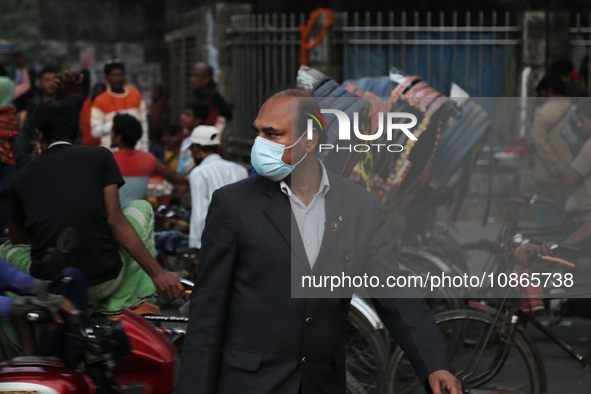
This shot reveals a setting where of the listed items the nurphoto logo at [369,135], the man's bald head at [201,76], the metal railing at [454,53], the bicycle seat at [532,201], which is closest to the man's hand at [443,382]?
the nurphoto logo at [369,135]

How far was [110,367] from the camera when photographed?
3564 millimetres

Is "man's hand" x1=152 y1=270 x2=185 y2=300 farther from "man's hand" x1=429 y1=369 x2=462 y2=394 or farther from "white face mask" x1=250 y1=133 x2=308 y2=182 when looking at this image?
"man's hand" x1=429 y1=369 x2=462 y2=394

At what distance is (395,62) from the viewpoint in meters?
10.8

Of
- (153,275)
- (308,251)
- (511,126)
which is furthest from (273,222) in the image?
(511,126)

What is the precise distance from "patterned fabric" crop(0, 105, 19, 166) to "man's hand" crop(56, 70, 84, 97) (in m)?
2.13

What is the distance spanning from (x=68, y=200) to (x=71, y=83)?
325 cm

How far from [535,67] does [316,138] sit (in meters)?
8.11

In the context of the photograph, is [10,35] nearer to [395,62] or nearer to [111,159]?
[395,62]

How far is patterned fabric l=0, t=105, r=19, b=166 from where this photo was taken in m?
5.30

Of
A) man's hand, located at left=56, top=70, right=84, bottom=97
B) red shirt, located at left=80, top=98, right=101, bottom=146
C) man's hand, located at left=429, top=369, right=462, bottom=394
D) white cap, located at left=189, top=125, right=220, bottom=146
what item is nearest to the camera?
man's hand, located at left=429, top=369, right=462, bottom=394

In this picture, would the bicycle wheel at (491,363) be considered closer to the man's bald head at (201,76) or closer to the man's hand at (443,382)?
the man's hand at (443,382)

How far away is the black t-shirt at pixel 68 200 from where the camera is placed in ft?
14.8

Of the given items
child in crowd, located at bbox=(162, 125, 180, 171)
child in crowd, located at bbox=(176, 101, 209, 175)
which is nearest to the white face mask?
child in crowd, located at bbox=(176, 101, 209, 175)

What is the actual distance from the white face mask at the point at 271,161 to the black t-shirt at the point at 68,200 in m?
1.58
